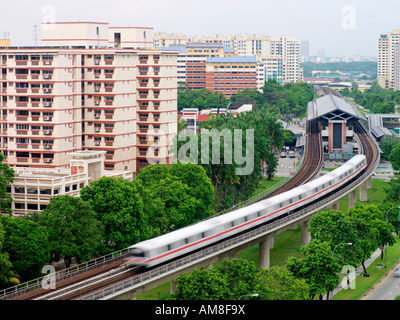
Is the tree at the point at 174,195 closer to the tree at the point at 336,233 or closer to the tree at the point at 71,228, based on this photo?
the tree at the point at 71,228

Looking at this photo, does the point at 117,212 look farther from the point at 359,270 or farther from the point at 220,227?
the point at 359,270

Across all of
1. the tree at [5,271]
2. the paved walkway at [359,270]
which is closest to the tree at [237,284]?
the tree at [5,271]

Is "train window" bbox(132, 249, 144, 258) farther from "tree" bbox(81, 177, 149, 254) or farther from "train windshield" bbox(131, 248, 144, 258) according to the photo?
"tree" bbox(81, 177, 149, 254)

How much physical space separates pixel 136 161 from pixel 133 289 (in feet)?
152

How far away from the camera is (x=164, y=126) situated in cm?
9619

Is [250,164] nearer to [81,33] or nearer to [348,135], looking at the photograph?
[81,33]

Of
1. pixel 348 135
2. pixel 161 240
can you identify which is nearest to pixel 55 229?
pixel 161 240

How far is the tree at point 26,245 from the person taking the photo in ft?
169

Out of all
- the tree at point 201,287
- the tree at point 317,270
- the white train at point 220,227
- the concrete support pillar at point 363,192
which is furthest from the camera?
the concrete support pillar at point 363,192

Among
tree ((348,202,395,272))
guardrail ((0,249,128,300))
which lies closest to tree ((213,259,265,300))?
guardrail ((0,249,128,300))

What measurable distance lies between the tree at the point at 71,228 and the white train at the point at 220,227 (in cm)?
342

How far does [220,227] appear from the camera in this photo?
204 feet

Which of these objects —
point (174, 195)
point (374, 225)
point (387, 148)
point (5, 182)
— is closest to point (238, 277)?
point (174, 195)
